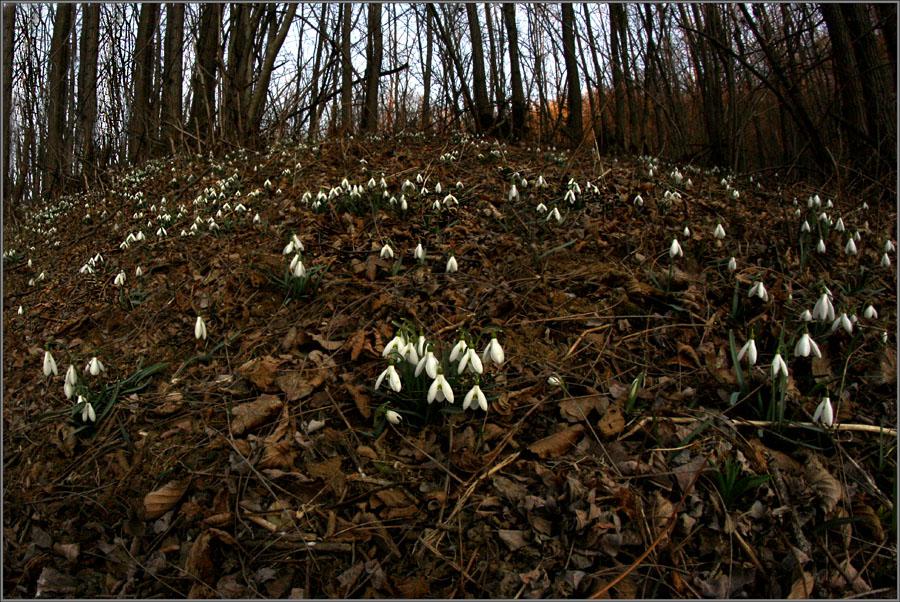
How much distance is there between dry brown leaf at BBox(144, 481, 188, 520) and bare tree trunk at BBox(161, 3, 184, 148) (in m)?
7.80

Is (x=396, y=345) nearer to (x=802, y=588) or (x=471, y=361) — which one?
(x=471, y=361)

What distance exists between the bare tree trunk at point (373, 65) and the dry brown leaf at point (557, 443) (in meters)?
6.47

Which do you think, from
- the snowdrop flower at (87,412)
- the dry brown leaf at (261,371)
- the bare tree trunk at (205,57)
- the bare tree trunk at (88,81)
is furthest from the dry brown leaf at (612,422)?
the bare tree trunk at (88,81)

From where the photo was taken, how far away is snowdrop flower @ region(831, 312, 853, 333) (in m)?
1.71

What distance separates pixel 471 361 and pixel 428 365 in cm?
15

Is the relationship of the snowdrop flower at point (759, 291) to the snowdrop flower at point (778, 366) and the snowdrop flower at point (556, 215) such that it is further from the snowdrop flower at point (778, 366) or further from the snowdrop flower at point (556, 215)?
the snowdrop flower at point (556, 215)

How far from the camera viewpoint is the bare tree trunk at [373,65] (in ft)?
23.2

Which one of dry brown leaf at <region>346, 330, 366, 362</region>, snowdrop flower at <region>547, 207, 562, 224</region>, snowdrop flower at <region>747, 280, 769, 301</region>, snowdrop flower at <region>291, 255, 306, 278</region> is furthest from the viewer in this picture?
snowdrop flower at <region>547, 207, 562, 224</region>

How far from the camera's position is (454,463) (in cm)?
144

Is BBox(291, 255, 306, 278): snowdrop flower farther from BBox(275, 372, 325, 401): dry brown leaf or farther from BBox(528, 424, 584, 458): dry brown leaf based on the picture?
BBox(528, 424, 584, 458): dry brown leaf

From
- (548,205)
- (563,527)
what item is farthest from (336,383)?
(548,205)

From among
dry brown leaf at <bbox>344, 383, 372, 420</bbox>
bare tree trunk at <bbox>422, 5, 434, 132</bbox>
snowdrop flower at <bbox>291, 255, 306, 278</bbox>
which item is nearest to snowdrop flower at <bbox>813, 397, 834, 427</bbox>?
dry brown leaf at <bbox>344, 383, 372, 420</bbox>

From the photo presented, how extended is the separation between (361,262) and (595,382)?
4.98 ft

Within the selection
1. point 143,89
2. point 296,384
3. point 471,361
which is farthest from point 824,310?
point 143,89
